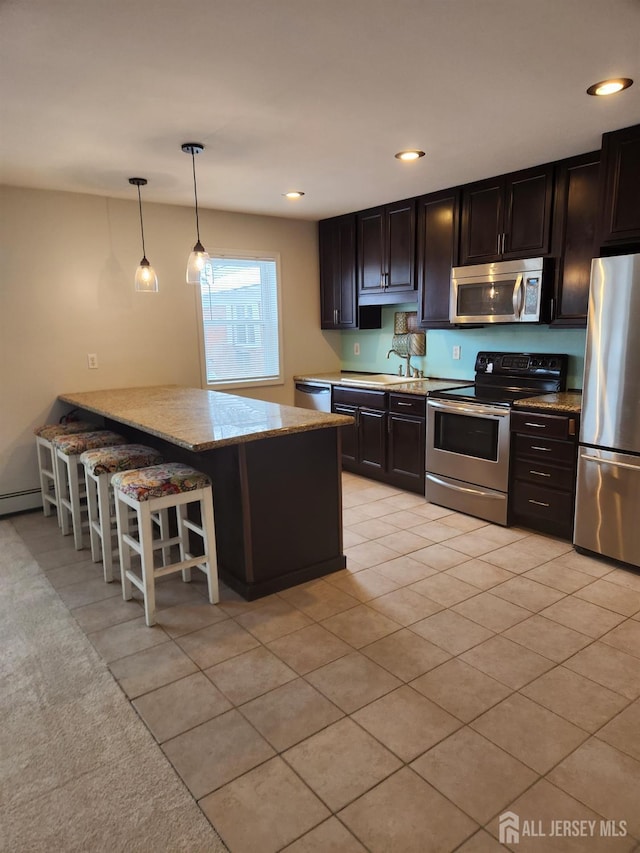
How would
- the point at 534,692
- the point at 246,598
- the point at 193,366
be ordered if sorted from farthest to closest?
the point at 193,366, the point at 246,598, the point at 534,692

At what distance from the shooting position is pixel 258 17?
1771 millimetres

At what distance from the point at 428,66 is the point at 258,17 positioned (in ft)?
2.40

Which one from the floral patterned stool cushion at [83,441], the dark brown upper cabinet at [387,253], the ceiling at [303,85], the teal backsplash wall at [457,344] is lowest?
the floral patterned stool cushion at [83,441]

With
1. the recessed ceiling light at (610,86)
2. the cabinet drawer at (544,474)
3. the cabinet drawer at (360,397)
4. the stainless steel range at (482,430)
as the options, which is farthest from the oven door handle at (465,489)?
the recessed ceiling light at (610,86)

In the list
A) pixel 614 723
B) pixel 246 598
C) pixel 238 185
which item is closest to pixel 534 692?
pixel 614 723

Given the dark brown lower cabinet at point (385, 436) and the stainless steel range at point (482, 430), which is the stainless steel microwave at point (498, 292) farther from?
the dark brown lower cabinet at point (385, 436)

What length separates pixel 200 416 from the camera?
2992mm

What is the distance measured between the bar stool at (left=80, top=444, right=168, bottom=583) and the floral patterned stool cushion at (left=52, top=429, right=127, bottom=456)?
0.11m

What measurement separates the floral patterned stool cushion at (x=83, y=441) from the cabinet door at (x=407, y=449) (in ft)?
6.78

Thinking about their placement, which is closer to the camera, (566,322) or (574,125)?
(574,125)

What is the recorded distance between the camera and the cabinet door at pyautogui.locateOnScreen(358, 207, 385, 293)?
473 centimetres

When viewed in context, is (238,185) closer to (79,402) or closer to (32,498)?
(79,402)

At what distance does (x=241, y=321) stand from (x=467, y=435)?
2356mm

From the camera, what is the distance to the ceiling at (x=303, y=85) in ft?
5.85
